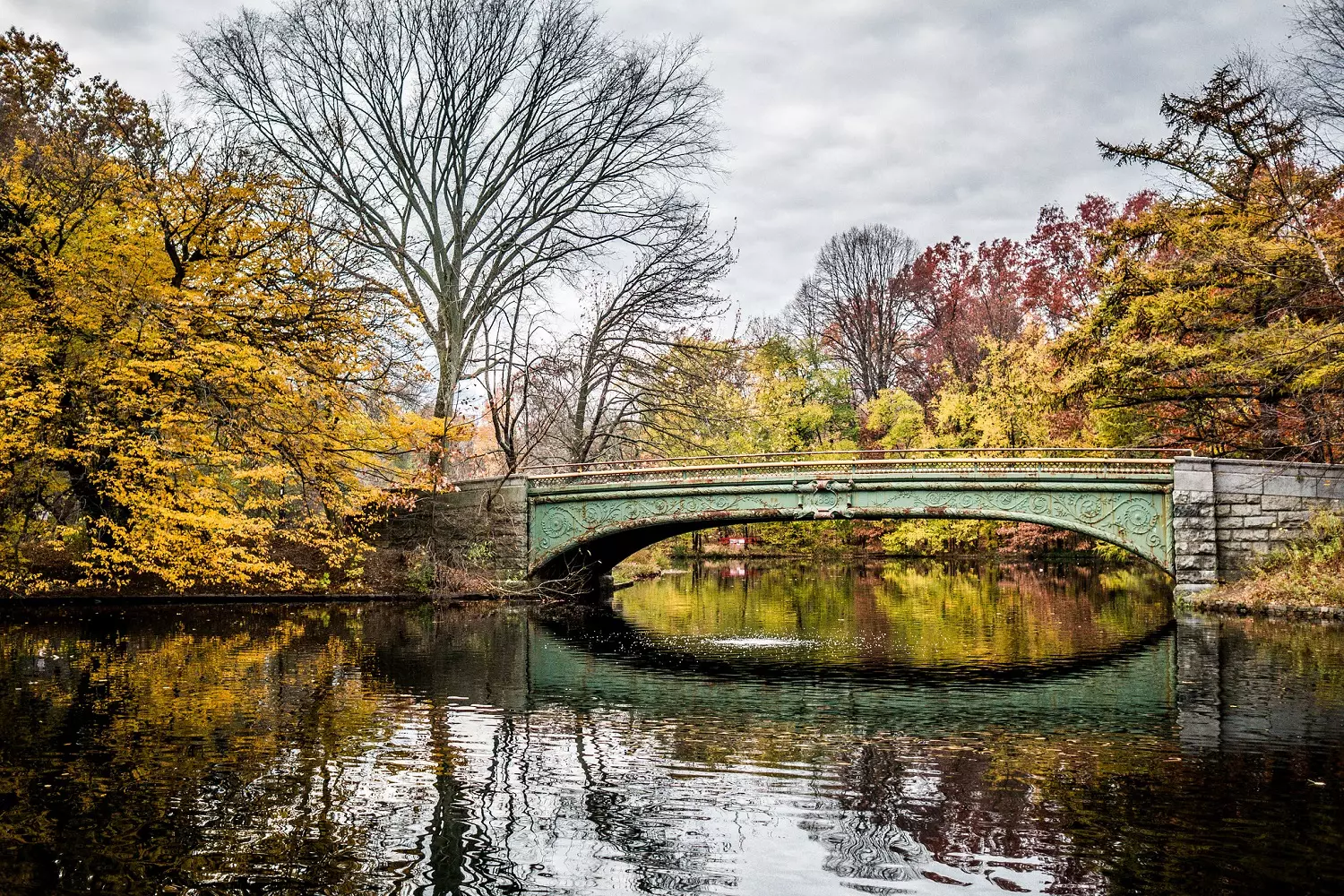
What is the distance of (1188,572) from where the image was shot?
61.2ft

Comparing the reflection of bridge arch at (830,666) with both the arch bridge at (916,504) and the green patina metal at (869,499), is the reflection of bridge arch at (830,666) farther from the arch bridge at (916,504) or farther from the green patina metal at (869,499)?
the green patina metal at (869,499)

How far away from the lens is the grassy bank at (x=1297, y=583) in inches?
648

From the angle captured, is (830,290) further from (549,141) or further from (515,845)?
(515,845)

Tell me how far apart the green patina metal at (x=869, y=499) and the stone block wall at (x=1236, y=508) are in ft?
1.47

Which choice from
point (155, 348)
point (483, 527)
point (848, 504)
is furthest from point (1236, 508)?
point (155, 348)

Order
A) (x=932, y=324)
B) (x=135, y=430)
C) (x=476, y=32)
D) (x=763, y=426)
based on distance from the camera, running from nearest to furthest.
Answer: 1. (x=135, y=430)
2. (x=476, y=32)
3. (x=763, y=426)
4. (x=932, y=324)

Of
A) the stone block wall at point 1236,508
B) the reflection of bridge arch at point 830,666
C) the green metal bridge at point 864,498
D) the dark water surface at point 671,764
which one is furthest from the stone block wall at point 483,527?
the stone block wall at point 1236,508

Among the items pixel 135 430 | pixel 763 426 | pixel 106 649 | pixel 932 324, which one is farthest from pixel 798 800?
pixel 932 324

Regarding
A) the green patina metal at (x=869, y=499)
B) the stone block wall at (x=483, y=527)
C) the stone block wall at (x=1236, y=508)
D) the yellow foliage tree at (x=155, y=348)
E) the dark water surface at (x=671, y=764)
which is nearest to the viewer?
the dark water surface at (x=671, y=764)

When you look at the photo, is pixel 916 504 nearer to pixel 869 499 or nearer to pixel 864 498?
pixel 869 499

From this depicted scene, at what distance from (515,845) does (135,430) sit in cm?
1423

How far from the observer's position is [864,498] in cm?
2064

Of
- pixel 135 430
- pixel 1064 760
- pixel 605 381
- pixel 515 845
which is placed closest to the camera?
pixel 515 845

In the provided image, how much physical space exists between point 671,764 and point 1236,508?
15171 mm
